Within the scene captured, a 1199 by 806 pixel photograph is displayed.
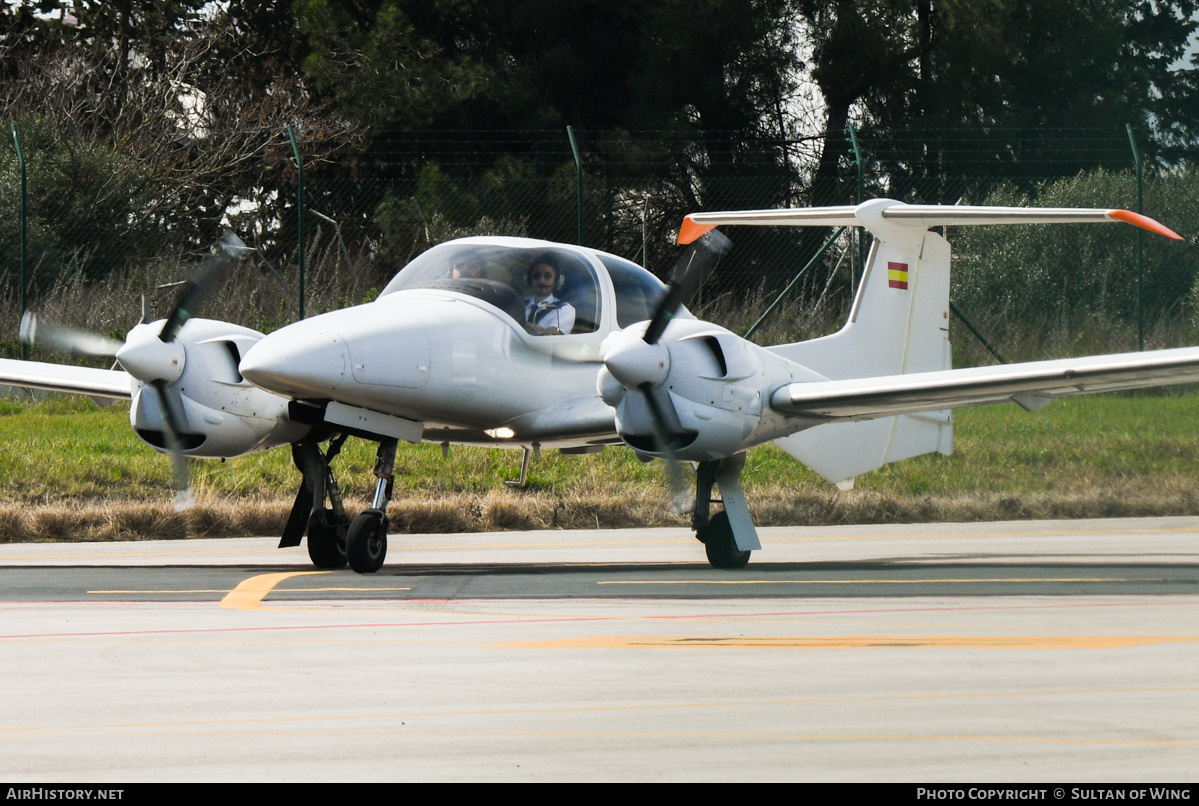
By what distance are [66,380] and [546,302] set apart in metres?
4.56

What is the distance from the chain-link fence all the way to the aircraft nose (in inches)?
372

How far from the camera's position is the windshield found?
1131cm

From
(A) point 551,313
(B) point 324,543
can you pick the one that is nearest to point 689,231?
(A) point 551,313

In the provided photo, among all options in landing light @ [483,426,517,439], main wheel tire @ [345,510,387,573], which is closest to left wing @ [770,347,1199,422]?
landing light @ [483,426,517,439]

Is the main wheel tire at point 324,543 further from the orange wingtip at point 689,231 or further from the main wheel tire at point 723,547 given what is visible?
the orange wingtip at point 689,231

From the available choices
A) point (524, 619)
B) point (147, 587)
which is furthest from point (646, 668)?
point (147, 587)

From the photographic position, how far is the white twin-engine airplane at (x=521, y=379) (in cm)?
1032

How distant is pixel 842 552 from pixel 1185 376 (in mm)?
3314

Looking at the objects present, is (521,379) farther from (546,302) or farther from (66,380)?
(66,380)

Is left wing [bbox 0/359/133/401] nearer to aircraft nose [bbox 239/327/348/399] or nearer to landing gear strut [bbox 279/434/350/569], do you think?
landing gear strut [bbox 279/434/350/569]

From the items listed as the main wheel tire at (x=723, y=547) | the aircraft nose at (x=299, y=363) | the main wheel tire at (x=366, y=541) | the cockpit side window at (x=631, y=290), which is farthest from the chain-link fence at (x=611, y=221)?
the aircraft nose at (x=299, y=363)

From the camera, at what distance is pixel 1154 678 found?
5805 mm

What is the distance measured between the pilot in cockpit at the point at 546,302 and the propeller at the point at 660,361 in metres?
1.19

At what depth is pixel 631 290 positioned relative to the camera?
11961 millimetres
